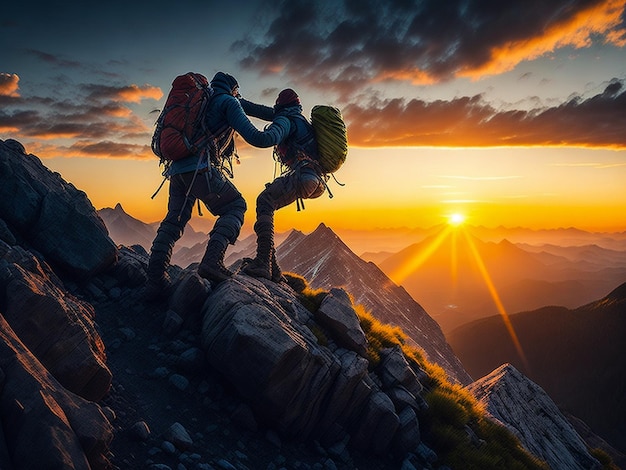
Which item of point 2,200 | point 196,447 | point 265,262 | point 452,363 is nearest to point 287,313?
point 265,262

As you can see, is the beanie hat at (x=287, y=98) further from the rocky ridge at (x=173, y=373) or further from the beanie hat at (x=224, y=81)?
the rocky ridge at (x=173, y=373)

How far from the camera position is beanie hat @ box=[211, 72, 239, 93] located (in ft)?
28.0

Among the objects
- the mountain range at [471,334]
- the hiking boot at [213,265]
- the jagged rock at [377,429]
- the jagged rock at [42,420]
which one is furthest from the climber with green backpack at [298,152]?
the mountain range at [471,334]

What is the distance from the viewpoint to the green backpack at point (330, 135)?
9.53 metres

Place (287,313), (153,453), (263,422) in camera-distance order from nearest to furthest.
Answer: (153,453) < (263,422) < (287,313)

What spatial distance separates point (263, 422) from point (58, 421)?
Result: 375cm

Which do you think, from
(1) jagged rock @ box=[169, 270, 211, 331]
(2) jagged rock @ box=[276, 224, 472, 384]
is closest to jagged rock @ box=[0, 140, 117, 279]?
(1) jagged rock @ box=[169, 270, 211, 331]

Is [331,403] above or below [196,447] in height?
above

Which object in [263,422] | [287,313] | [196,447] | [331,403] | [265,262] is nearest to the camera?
[196,447]

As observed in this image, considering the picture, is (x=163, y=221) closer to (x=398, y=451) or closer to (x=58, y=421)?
(x=58, y=421)

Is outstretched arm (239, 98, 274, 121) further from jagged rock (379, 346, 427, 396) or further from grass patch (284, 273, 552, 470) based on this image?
jagged rock (379, 346, 427, 396)

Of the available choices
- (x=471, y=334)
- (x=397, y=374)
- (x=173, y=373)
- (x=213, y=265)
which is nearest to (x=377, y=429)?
(x=397, y=374)

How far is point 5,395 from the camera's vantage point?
157 inches

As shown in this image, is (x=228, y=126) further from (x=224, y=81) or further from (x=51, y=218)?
(x=51, y=218)
